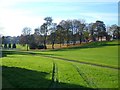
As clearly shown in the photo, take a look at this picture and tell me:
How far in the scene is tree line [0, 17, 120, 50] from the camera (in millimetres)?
112188

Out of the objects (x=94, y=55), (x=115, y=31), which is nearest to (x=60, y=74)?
(x=94, y=55)

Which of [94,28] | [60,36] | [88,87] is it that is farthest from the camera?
[94,28]

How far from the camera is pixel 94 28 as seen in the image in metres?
130

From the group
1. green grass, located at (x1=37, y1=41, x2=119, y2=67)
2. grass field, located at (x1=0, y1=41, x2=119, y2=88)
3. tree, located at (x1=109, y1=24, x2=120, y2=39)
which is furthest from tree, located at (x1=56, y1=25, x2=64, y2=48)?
grass field, located at (x1=0, y1=41, x2=119, y2=88)

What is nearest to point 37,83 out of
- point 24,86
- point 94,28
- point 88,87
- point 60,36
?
point 24,86

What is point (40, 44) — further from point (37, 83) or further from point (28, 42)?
point (37, 83)

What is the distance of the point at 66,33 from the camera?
114 meters

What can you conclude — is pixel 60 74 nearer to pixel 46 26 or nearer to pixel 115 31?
pixel 46 26

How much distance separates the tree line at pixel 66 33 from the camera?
112188mm

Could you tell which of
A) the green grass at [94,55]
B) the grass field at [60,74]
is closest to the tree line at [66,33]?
the green grass at [94,55]

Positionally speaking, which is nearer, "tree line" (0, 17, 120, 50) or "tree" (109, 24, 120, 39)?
"tree line" (0, 17, 120, 50)

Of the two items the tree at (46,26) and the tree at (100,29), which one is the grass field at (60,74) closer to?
the tree at (46,26)

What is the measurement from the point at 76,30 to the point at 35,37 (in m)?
17.4

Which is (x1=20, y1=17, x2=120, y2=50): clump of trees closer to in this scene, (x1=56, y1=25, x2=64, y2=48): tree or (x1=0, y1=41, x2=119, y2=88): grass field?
(x1=56, y1=25, x2=64, y2=48): tree
